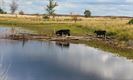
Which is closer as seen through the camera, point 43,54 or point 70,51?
point 43,54

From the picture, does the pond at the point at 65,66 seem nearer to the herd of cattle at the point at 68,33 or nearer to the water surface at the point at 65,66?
the water surface at the point at 65,66

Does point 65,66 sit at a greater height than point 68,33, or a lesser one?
lesser

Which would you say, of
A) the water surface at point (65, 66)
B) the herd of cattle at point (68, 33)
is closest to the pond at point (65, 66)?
the water surface at point (65, 66)

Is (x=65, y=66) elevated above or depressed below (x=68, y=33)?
below

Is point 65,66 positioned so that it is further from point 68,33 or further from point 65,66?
point 68,33

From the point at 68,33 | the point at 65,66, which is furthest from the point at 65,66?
the point at 68,33

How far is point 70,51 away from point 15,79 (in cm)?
1779

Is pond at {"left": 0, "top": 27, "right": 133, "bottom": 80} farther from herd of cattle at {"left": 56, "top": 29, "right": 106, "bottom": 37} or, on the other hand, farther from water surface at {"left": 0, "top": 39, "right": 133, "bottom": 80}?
herd of cattle at {"left": 56, "top": 29, "right": 106, "bottom": 37}

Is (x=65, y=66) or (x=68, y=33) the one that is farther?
(x=68, y=33)

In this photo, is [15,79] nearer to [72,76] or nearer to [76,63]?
[72,76]

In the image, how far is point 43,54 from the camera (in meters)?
35.8

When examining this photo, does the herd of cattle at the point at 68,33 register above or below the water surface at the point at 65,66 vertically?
above

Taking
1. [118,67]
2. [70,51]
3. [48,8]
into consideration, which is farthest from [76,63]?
[48,8]

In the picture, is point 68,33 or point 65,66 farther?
point 68,33
